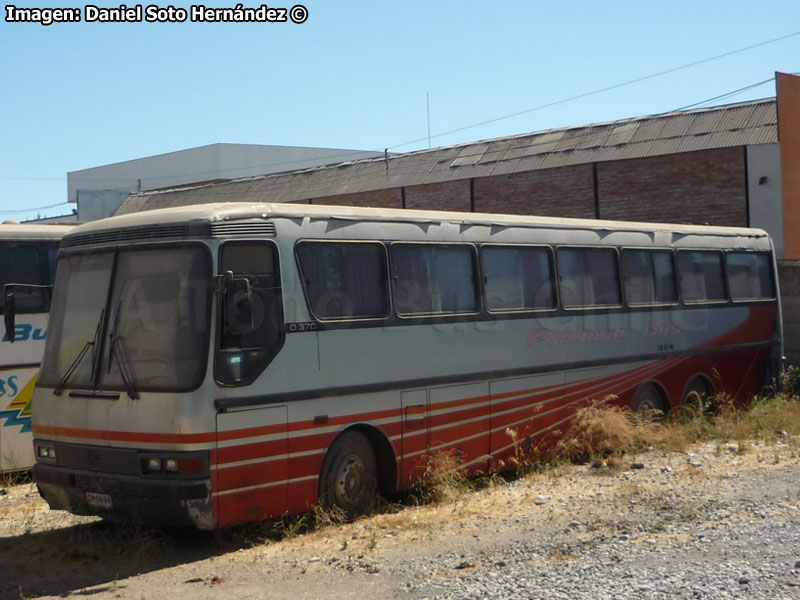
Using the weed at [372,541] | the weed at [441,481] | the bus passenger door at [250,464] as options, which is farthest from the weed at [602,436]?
the bus passenger door at [250,464]

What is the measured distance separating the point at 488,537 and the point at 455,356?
2588 mm

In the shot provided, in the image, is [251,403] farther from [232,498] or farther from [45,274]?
[45,274]

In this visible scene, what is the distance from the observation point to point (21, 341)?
40.4ft

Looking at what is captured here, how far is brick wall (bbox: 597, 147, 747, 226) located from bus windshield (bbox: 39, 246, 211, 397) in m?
18.3

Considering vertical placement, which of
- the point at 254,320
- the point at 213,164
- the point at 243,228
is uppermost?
the point at 213,164

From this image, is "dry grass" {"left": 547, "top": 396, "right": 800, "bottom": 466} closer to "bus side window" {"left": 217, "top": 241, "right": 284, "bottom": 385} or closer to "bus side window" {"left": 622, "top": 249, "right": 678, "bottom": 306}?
"bus side window" {"left": 622, "top": 249, "right": 678, "bottom": 306}

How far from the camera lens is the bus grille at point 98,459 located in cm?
836

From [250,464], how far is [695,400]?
8539mm

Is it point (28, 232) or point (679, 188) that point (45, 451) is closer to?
point (28, 232)

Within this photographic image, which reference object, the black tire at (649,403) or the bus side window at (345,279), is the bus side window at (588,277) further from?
the bus side window at (345,279)

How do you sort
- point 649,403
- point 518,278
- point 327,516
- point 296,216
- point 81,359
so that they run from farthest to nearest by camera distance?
point 649,403, point 518,278, point 296,216, point 327,516, point 81,359

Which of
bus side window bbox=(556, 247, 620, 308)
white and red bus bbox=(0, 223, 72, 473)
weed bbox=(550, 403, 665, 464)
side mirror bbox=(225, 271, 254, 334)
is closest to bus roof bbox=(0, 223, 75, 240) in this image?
white and red bus bbox=(0, 223, 72, 473)

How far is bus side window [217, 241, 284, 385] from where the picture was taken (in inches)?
330

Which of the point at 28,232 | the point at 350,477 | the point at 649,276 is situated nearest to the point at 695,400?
the point at 649,276
